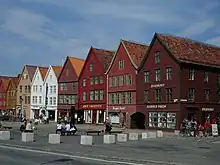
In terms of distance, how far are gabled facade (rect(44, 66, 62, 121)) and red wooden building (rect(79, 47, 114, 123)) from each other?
11433 mm

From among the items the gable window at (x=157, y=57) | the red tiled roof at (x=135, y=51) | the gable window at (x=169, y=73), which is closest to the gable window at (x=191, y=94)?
the gable window at (x=169, y=73)

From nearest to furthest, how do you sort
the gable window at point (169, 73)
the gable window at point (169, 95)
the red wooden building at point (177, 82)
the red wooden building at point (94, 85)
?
the red wooden building at point (177, 82), the gable window at point (169, 95), the gable window at point (169, 73), the red wooden building at point (94, 85)

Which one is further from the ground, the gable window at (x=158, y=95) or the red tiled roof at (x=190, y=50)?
the red tiled roof at (x=190, y=50)

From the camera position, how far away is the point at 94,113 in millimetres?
71250

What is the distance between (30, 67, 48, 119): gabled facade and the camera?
90.9 meters

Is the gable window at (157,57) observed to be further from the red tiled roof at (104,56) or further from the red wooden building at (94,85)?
the red tiled roof at (104,56)

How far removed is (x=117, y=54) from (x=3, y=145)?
4078 centimetres

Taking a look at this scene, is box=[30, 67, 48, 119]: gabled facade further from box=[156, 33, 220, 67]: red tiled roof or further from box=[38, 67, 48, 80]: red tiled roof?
box=[156, 33, 220, 67]: red tiled roof

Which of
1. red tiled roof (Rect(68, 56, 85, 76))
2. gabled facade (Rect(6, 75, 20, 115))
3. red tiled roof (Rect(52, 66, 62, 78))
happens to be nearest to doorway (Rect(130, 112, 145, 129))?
red tiled roof (Rect(68, 56, 85, 76))

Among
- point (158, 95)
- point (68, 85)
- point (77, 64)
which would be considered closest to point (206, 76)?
point (158, 95)

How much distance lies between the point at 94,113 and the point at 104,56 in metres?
10.7

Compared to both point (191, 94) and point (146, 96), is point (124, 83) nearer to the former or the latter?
point (146, 96)

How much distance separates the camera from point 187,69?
5134 centimetres

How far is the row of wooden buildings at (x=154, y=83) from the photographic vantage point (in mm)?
51281
